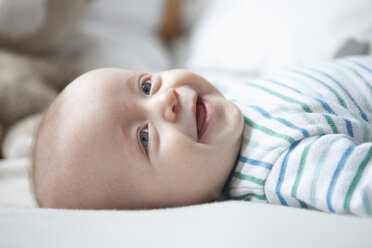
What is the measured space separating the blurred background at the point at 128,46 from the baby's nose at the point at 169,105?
37 cm

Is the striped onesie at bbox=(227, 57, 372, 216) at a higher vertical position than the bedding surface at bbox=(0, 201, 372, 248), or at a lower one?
higher

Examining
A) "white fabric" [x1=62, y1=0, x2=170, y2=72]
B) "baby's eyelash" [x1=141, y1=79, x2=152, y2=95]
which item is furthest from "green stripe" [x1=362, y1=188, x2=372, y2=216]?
"white fabric" [x1=62, y1=0, x2=170, y2=72]

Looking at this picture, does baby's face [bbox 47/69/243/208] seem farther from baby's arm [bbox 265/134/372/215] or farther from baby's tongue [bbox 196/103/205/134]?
baby's arm [bbox 265/134/372/215]

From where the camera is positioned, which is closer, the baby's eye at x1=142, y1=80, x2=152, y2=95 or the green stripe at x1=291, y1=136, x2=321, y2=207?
the green stripe at x1=291, y1=136, x2=321, y2=207

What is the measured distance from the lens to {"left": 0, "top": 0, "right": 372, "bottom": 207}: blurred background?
1205 millimetres

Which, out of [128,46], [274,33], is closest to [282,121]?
[274,33]

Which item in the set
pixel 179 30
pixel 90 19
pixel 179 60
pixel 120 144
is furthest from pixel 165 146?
pixel 179 30

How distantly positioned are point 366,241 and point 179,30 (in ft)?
5.55

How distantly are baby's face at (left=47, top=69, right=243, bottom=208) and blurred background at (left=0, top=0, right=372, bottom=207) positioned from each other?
25 cm

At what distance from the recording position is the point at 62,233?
1.98 feet

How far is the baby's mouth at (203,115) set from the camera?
0.82 m

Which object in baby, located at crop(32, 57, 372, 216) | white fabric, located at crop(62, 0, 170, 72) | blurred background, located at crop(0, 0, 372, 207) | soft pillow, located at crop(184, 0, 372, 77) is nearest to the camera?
baby, located at crop(32, 57, 372, 216)

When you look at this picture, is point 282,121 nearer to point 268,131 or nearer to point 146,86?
point 268,131

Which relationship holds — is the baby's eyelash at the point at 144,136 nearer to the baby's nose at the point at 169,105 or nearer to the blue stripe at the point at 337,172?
the baby's nose at the point at 169,105
